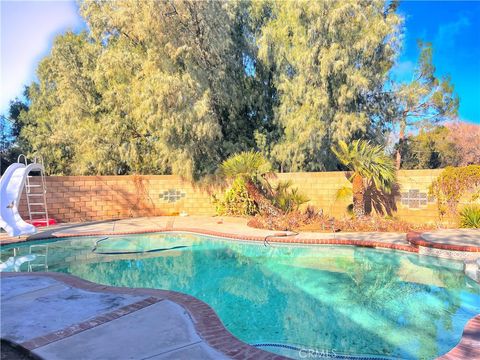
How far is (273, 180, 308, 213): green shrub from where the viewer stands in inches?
532

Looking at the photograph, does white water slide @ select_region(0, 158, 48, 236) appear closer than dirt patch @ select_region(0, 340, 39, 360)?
No

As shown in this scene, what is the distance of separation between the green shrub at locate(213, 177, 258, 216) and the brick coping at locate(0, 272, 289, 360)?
9.54 meters

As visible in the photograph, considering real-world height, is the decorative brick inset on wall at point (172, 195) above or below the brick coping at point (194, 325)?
above

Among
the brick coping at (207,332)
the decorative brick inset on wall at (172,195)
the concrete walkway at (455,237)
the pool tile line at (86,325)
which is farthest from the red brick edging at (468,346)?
the decorative brick inset on wall at (172,195)

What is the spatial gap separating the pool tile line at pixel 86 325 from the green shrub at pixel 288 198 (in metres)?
9.02

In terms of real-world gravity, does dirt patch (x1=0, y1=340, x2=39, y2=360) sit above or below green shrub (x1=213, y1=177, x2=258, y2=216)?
below

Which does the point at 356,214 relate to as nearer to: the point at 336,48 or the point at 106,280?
the point at 336,48

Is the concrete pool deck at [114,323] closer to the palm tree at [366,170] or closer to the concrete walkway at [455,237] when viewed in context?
the concrete walkway at [455,237]

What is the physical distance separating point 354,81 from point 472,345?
1191 cm

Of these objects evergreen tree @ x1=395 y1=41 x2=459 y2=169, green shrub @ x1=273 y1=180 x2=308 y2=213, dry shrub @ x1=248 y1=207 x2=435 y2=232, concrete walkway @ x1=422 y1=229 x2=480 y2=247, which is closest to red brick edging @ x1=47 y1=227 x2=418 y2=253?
concrete walkway @ x1=422 y1=229 x2=480 y2=247

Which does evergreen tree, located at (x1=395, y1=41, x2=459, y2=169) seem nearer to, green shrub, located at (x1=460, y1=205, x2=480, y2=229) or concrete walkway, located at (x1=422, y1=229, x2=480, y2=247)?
green shrub, located at (x1=460, y1=205, x2=480, y2=229)

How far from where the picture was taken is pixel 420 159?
74.0 ft

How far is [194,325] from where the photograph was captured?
4.21 meters

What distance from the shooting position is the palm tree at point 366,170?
11.8 m
